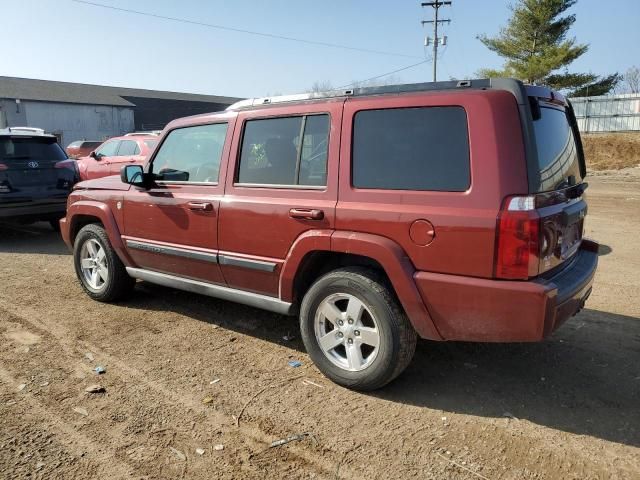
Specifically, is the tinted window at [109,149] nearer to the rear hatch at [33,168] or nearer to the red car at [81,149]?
the rear hatch at [33,168]

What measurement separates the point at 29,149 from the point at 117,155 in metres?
3.61

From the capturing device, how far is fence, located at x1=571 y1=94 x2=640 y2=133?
29.6 metres

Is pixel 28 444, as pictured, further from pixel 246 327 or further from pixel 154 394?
pixel 246 327

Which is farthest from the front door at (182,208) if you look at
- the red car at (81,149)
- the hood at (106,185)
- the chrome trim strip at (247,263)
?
the red car at (81,149)

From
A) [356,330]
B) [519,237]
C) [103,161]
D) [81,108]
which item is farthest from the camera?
[81,108]

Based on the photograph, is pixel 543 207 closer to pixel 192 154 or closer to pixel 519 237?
pixel 519 237

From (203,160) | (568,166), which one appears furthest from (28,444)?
(568,166)

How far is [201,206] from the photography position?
4.23 m

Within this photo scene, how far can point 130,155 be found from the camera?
1188cm

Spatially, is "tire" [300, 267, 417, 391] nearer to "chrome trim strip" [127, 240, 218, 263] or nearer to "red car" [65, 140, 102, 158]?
"chrome trim strip" [127, 240, 218, 263]

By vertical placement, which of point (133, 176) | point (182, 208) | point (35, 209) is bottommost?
point (35, 209)

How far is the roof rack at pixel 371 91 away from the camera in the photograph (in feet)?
10.1

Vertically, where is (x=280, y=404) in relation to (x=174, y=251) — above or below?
below

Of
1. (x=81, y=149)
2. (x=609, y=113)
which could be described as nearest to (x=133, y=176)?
(x=81, y=149)
